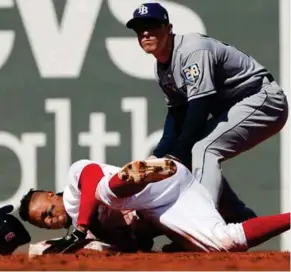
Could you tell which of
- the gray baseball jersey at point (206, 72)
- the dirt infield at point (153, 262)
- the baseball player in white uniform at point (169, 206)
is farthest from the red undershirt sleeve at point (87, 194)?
the gray baseball jersey at point (206, 72)

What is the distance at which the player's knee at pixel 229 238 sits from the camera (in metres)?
4.34

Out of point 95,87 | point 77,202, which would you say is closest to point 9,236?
point 77,202

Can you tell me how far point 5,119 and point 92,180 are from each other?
5.59 feet

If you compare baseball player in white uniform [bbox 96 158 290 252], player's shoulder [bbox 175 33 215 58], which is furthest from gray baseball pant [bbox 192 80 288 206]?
player's shoulder [bbox 175 33 215 58]

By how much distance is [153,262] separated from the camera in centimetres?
388

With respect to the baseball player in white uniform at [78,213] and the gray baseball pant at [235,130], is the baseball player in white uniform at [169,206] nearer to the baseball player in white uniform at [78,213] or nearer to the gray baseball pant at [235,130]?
the baseball player in white uniform at [78,213]

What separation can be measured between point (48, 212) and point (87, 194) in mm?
260

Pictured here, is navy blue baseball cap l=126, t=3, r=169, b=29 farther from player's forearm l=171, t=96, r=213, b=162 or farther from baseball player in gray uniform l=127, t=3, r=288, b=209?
player's forearm l=171, t=96, r=213, b=162

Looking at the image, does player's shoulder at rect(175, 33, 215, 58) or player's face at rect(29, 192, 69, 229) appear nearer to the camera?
player's face at rect(29, 192, 69, 229)

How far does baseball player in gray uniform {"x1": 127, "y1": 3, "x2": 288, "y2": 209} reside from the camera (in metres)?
4.71

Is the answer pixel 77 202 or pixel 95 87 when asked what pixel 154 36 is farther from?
pixel 95 87

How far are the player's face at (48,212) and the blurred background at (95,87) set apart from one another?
1.38 m

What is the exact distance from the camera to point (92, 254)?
439cm

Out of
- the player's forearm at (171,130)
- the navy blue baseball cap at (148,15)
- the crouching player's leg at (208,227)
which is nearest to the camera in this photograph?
the crouching player's leg at (208,227)
